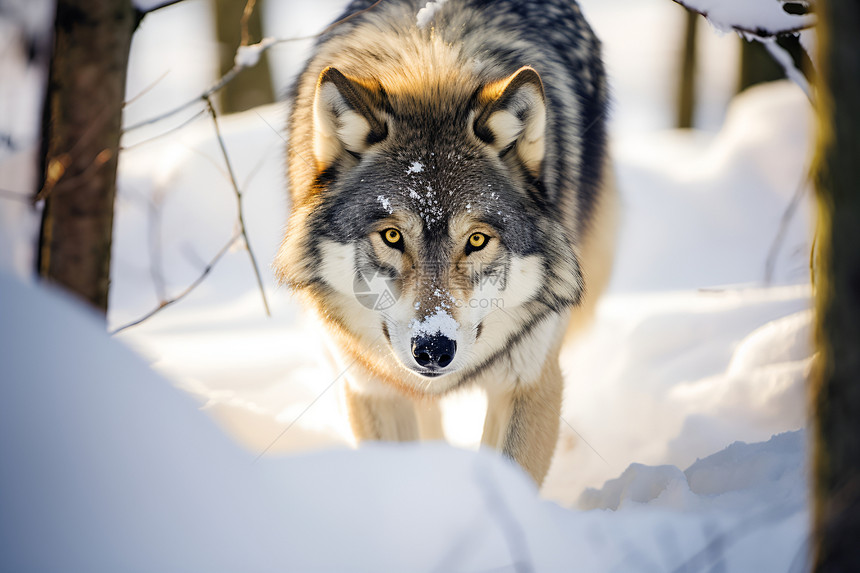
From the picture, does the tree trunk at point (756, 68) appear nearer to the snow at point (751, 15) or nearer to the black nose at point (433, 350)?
the snow at point (751, 15)

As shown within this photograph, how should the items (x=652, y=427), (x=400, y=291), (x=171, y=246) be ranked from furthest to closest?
(x=171, y=246) → (x=652, y=427) → (x=400, y=291)

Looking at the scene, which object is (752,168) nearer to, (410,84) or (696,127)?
(696,127)

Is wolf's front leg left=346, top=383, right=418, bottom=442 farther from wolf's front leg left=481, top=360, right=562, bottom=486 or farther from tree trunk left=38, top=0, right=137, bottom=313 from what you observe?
tree trunk left=38, top=0, right=137, bottom=313

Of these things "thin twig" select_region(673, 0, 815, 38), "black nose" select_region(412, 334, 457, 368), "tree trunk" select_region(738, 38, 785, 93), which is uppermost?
"thin twig" select_region(673, 0, 815, 38)

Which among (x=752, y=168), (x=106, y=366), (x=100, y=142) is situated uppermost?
(x=100, y=142)

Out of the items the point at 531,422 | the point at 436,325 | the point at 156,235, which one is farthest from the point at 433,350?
the point at 156,235

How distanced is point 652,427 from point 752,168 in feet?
14.5

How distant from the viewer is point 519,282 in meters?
2.29

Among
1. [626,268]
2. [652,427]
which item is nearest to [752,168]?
[626,268]

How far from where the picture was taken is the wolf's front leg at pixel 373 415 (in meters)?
2.77

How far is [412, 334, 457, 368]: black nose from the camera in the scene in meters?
1.95

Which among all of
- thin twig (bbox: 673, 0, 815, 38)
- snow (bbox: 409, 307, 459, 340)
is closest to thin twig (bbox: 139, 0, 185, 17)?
snow (bbox: 409, 307, 459, 340)

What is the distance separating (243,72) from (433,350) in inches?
288

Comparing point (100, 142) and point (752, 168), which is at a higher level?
point (100, 142)
